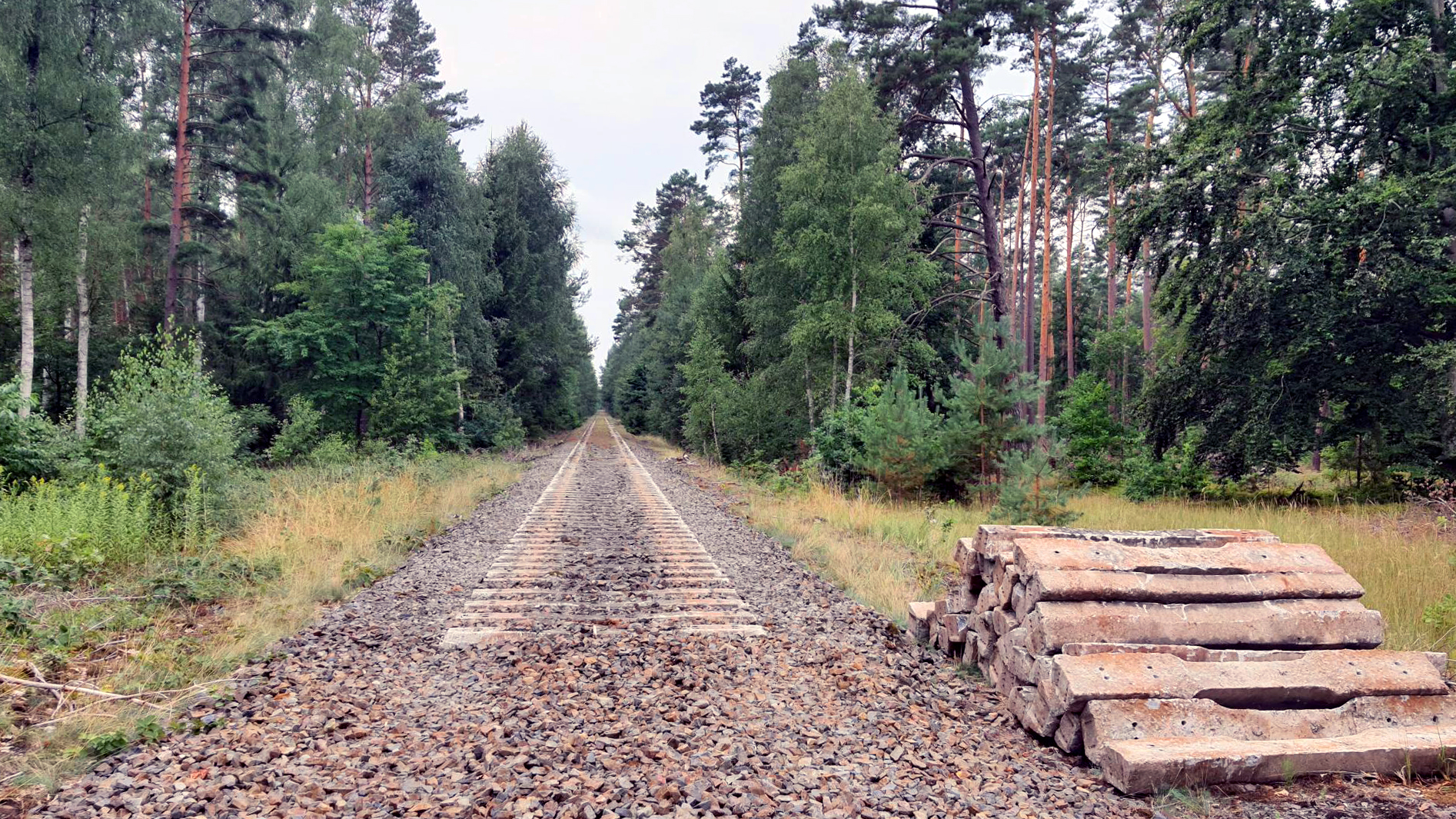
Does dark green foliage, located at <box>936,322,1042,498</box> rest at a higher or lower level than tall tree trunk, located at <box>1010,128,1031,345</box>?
lower

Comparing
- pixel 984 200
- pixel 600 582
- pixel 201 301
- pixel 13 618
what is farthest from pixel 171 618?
pixel 201 301

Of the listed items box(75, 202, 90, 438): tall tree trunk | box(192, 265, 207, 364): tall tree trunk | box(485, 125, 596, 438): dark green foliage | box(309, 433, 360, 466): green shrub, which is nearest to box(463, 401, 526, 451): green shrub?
box(485, 125, 596, 438): dark green foliage

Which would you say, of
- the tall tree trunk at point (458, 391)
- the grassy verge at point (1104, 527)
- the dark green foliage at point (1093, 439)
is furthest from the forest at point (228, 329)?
the dark green foliage at point (1093, 439)

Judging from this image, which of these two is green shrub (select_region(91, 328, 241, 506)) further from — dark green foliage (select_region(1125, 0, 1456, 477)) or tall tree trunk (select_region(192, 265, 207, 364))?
dark green foliage (select_region(1125, 0, 1456, 477))

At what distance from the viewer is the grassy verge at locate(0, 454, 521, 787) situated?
3.57 metres

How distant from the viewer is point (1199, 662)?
3.96 m

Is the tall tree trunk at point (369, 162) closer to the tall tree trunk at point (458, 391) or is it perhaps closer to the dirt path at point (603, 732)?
the tall tree trunk at point (458, 391)

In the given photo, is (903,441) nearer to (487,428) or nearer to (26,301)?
(26,301)

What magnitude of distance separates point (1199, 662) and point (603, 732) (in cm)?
331

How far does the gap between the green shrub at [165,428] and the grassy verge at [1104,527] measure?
26.0ft

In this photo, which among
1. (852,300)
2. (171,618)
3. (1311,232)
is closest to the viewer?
(171,618)

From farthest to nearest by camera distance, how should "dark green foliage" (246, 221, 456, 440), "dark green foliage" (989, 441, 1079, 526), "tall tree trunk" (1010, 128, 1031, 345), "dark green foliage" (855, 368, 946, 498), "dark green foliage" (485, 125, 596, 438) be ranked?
"dark green foliage" (485, 125, 596, 438), "tall tree trunk" (1010, 128, 1031, 345), "dark green foliage" (246, 221, 456, 440), "dark green foliage" (855, 368, 946, 498), "dark green foliage" (989, 441, 1079, 526)

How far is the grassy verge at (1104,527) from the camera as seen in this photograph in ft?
20.6

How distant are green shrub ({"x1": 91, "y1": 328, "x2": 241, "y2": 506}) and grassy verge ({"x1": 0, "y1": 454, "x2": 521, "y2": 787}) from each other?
991 mm
